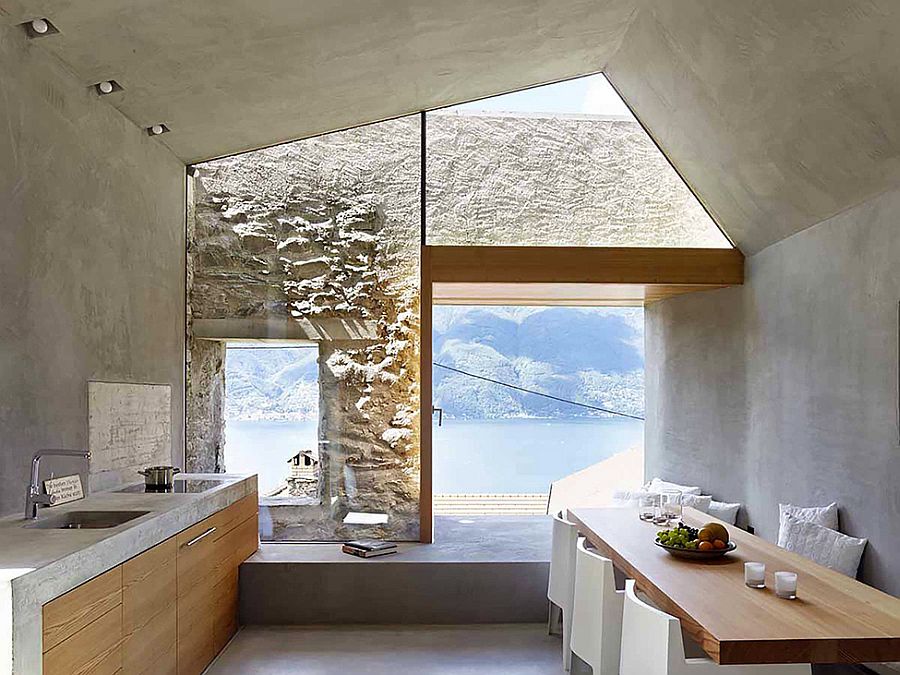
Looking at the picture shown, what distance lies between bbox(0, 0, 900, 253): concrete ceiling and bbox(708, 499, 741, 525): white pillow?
169 cm

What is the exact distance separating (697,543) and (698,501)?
2705mm

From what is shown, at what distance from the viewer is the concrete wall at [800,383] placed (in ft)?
14.1

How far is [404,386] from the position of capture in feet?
19.8

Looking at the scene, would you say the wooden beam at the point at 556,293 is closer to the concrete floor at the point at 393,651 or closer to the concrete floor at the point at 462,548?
the concrete floor at the point at 462,548

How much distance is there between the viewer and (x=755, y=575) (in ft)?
10.6

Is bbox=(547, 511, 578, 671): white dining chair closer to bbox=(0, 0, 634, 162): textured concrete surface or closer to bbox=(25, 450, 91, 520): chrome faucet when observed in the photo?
bbox=(25, 450, 91, 520): chrome faucet

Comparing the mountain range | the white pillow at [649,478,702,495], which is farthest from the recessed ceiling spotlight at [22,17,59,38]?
the mountain range

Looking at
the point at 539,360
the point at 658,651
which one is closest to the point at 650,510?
the point at 658,651

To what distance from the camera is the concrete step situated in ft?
17.5

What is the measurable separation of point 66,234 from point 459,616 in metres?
3.00

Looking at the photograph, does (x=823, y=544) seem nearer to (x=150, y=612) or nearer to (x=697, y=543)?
(x=697, y=543)

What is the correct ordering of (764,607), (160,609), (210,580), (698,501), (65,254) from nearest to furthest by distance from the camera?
1. (764,607)
2. (160,609)
3. (65,254)
4. (210,580)
5. (698,501)

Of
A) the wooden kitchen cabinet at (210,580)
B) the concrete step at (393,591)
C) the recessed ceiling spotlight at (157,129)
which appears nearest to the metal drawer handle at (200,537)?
the wooden kitchen cabinet at (210,580)

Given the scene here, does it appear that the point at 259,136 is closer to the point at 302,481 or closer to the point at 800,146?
the point at 302,481
